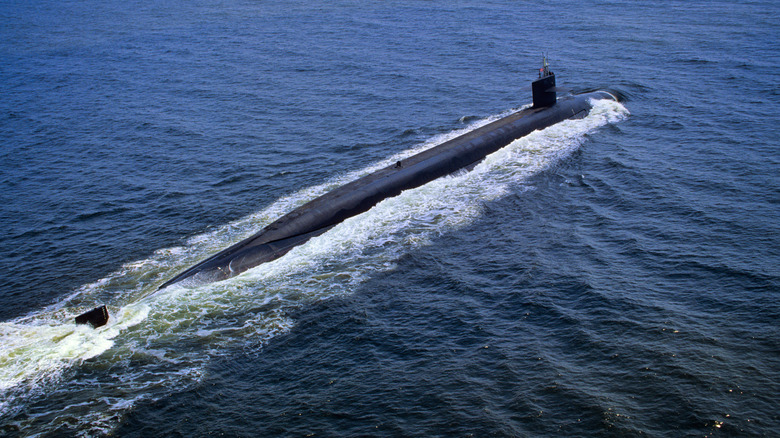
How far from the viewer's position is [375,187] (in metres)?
32.7

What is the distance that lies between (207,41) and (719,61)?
56.7 m

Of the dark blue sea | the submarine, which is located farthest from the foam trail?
the submarine

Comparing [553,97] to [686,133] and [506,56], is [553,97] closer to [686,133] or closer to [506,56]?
[686,133]

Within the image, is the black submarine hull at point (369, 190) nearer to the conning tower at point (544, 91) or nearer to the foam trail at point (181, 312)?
the conning tower at point (544, 91)

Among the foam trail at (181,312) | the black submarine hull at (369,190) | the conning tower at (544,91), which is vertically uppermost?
the conning tower at (544,91)

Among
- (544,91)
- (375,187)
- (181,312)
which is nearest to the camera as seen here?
(181,312)

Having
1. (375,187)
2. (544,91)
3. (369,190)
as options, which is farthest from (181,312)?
(544,91)

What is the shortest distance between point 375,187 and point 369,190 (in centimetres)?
45

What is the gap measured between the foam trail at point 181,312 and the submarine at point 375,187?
0.57 metres

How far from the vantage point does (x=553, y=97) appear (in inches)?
1737

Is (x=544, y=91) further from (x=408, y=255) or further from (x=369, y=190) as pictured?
(x=408, y=255)

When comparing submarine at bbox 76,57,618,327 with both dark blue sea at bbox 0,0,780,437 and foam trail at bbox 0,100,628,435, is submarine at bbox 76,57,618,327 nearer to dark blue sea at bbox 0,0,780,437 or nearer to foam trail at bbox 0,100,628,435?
foam trail at bbox 0,100,628,435

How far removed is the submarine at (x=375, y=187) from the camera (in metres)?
26.6

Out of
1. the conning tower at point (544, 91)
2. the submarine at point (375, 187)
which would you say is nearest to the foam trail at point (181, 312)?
the submarine at point (375, 187)
